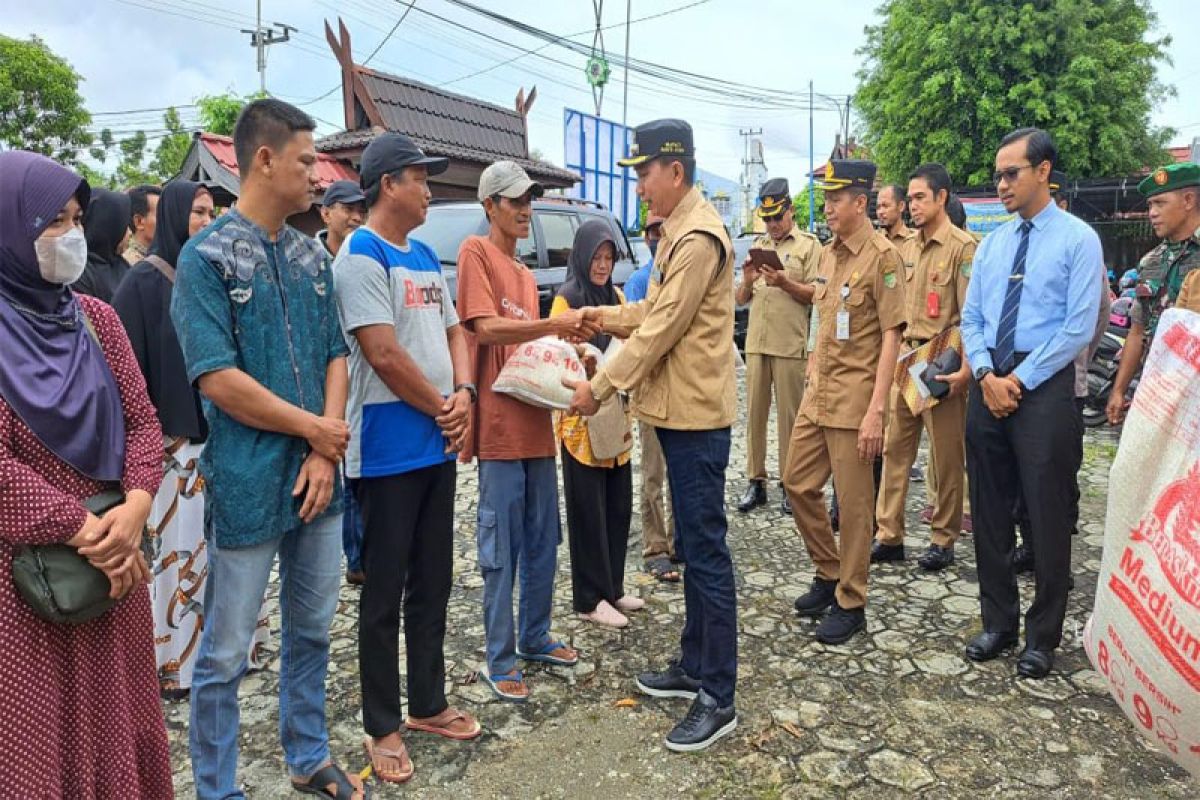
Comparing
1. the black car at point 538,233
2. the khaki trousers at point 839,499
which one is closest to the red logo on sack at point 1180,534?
the khaki trousers at point 839,499

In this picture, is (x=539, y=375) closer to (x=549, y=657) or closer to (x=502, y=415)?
(x=502, y=415)

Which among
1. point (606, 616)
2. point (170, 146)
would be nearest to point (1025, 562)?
point (606, 616)

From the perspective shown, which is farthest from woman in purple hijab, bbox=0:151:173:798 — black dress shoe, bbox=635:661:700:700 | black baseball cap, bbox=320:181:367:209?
black baseball cap, bbox=320:181:367:209

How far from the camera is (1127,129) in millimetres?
19859

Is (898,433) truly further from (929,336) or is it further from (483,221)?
(483,221)

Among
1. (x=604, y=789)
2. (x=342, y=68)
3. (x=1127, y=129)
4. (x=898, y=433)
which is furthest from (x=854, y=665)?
(x=1127, y=129)

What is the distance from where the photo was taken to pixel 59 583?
171 cm

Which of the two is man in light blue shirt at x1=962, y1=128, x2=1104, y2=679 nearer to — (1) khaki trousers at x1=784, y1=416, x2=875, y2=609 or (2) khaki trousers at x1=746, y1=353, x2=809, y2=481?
(1) khaki trousers at x1=784, y1=416, x2=875, y2=609

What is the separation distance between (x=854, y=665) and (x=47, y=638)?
2.86 m

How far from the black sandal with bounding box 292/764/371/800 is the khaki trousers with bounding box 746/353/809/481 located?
3583mm

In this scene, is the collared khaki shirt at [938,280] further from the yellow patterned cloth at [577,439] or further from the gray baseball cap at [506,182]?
the gray baseball cap at [506,182]

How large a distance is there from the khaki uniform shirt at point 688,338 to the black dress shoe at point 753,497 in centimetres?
275

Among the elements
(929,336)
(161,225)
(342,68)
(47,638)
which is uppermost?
(342,68)

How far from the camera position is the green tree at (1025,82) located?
63.3 feet
